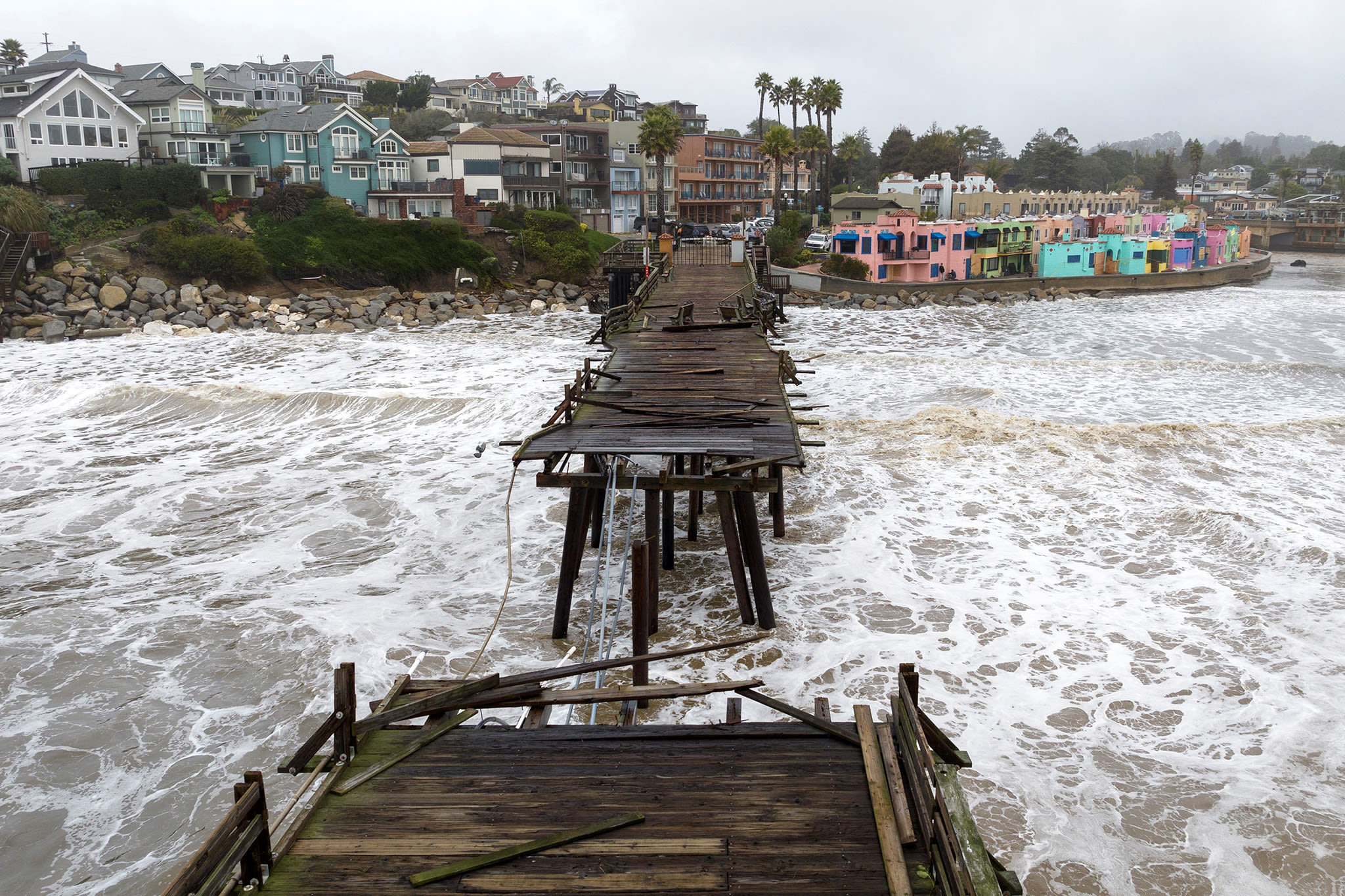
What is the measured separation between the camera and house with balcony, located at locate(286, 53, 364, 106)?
10644cm

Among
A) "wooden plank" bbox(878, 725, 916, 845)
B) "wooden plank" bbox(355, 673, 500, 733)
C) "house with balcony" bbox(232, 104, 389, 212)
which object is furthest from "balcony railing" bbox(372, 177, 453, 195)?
"wooden plank" bbox(878, 725, 916, 845)

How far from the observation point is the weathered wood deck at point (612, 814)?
6020mm

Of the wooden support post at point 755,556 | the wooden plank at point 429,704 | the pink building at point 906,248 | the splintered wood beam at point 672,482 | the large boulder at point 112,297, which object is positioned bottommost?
the wooden support post at point 755,556

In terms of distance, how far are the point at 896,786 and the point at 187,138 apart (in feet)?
207

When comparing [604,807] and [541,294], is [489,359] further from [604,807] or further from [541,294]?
[604,807]

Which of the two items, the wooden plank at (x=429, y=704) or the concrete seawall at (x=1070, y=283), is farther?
the concrete seawall at (x=1070, y=283)

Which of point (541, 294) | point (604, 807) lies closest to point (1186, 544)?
point (604, 807)

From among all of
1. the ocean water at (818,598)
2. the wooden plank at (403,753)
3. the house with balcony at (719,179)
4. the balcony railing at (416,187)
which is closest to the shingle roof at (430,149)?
the balcony railing at (416,187)

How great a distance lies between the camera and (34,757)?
1152 cm

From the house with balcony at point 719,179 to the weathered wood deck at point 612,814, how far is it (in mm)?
80746

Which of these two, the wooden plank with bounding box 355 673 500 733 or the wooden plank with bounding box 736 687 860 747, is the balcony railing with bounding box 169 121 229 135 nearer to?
the wooden plank with bounding box 355 673 500 733

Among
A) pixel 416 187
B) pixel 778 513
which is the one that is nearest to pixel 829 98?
pixel 416 187

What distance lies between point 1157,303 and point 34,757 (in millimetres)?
68380

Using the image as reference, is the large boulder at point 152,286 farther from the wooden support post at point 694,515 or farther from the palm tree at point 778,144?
the palm tree at point 778,144
